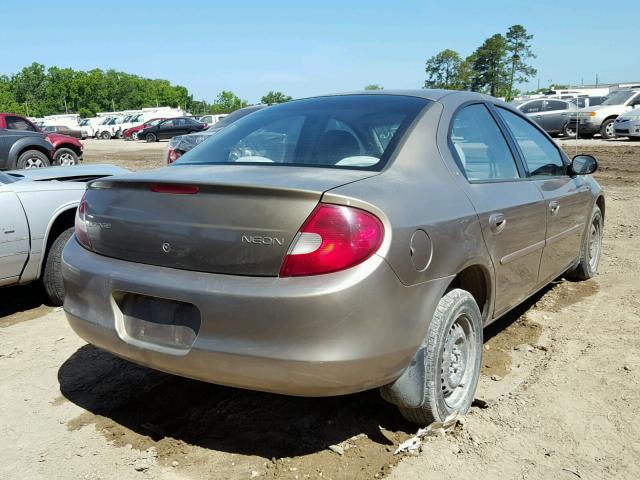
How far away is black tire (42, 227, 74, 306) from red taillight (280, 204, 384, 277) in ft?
9.99

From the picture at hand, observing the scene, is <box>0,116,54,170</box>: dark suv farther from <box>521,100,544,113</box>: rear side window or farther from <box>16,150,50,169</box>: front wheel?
<box>521,100,544,113</box>: rear side window

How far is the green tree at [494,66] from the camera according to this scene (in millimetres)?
84250

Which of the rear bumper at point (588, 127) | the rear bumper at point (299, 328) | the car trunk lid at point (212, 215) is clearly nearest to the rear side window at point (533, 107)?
the rear bumper at point (588, 127)

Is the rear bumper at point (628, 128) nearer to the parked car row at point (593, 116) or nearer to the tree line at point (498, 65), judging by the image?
the parked car row at point (593, 116)

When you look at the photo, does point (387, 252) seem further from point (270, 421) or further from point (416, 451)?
point (270, 421)

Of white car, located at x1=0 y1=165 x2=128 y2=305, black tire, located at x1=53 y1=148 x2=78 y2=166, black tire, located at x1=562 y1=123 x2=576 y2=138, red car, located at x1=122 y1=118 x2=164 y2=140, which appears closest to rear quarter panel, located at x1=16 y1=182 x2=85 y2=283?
white car, located at x1=0 y1=165 x2=128 y2=305

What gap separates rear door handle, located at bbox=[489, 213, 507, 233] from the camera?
302 centimetres

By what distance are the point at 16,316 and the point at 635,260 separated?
224 inches

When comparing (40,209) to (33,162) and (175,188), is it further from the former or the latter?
(33,162)

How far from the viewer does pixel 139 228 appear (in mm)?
2561

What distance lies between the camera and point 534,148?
13.4 ft

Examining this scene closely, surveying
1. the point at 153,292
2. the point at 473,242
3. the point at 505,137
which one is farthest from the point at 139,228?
the point at 505,137

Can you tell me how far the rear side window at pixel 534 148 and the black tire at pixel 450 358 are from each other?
4.43 ft

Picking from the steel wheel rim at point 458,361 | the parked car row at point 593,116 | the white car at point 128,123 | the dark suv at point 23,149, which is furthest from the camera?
the white car at point 128,123
